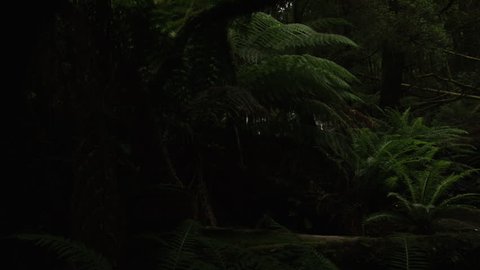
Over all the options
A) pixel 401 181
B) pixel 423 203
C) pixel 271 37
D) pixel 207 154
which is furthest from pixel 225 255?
pixel 271 37

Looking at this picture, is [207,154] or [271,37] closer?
[207,154]

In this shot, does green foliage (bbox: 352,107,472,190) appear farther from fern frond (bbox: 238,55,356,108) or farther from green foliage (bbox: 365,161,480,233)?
fern frond (bbox: 238,55,356,108)

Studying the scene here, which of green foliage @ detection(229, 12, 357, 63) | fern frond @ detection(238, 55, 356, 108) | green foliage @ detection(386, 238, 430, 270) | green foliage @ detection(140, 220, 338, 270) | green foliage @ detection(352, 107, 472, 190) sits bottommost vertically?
green foliage @ detection(386, 238, 430, 270)

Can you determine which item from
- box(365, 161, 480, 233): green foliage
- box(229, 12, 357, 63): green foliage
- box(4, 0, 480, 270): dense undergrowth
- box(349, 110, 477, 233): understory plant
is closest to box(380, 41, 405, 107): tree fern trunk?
box(4, 0, 480, 270): dense undergrowth

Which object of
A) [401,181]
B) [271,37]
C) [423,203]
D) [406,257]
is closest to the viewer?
[406,257]

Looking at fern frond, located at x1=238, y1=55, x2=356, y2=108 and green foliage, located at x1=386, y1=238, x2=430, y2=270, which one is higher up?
fern frond, located at x1=238, y1=55, x2=356, y2=108

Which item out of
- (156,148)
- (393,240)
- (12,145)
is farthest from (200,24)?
(393,240)

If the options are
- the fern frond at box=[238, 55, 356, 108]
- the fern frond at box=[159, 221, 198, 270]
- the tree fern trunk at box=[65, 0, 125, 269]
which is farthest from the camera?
the fern frond at box=[238, 55, 356, 108]

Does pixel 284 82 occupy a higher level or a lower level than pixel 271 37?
lower

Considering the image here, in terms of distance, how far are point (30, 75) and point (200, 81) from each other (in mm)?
1408

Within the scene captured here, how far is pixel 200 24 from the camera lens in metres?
3.02

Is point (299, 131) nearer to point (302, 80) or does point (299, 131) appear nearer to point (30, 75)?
point (302, 80)

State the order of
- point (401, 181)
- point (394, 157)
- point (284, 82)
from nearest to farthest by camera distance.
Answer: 1. point (284, 82)
2. point (394, 157)
3. point (401, 181)

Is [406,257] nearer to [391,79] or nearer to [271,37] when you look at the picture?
[271,37]
